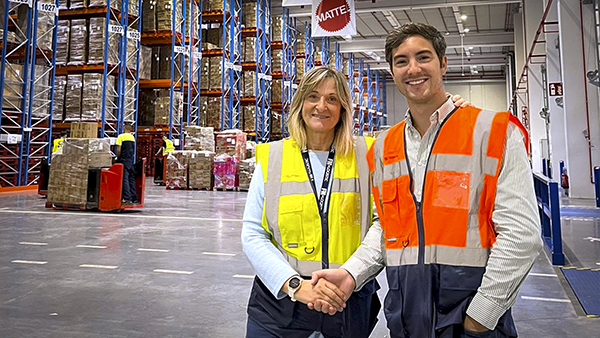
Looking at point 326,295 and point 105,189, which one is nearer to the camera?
point 326,295

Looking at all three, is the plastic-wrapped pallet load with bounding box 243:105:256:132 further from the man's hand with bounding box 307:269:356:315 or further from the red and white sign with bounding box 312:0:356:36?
the man's hand with bounding box 307:269:356:315

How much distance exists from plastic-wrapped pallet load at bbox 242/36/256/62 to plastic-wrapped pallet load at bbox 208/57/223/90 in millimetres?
1485

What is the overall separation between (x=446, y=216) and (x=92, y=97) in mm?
14139

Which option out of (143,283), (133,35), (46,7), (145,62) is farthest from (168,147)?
(143,283)

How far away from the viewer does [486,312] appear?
1.28 m

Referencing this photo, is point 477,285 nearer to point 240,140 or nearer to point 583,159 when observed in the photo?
point 583,159

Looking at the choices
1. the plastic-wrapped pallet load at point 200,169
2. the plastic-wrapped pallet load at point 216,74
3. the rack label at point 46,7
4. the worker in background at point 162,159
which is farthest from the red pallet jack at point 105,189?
the plastic-wrapped pallet load at point 216,74

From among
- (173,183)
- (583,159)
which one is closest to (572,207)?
(583,159)

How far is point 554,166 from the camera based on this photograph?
1345 cm

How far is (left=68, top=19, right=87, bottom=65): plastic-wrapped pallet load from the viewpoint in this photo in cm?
1373

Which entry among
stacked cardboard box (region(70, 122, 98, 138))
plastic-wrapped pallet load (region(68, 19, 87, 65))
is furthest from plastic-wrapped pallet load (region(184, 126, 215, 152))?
stacked cardboard box (region(70, 122, 98, 138))

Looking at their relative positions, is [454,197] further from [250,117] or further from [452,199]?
[250,117]

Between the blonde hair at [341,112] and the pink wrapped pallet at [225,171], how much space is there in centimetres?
1258

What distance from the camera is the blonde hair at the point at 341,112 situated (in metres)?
1.76
